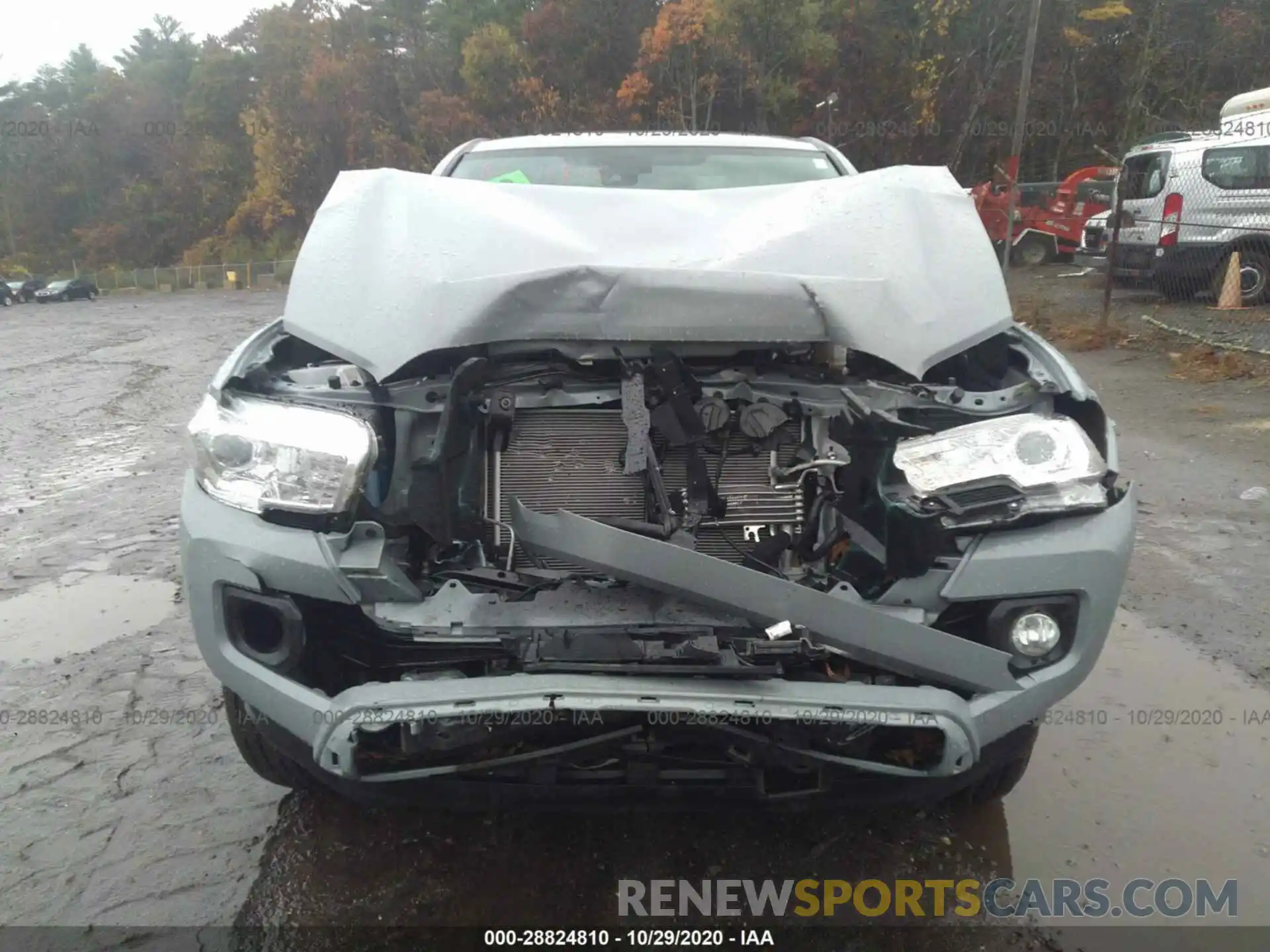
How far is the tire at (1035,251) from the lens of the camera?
60.8 feet

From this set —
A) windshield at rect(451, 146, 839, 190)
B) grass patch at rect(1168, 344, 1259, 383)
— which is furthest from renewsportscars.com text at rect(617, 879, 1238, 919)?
grass patch at rect(1168, 344, 1259, 383)

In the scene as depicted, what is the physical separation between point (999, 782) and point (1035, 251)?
18.2m

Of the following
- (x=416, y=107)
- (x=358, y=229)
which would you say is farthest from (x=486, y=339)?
(x=416, y=107)

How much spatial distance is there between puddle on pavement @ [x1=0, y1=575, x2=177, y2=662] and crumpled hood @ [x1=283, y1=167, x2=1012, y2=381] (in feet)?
6.51

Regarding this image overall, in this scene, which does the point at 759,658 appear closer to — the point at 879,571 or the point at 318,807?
the point at 879,571

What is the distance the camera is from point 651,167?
13.4 feet

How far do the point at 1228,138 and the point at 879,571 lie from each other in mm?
12824

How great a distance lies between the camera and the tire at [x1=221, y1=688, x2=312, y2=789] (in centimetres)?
241

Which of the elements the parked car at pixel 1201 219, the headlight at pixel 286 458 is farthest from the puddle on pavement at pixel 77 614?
the parked car at pixel 1201 219

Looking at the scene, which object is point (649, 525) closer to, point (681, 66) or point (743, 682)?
point (743, 682)

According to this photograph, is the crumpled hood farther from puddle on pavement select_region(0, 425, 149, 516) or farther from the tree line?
the tree line

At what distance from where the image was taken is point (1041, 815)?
268cm

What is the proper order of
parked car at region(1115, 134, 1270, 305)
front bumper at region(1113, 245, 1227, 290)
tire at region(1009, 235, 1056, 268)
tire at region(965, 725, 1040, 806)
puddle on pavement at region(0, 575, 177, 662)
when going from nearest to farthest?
tire at region(965, 725, 1040, 806) → puddle on pavement at region(0, 575, 177, 662) → parked car at region(1115, 134, 1270, 305) → front bumper at region(1113, 245, 1227, 290) → tire at region(1009, 235, 1056, 268)

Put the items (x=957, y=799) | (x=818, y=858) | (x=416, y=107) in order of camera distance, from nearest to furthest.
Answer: (x=818, y=858) → (x=957, y=799) → (x=416, y=107)
